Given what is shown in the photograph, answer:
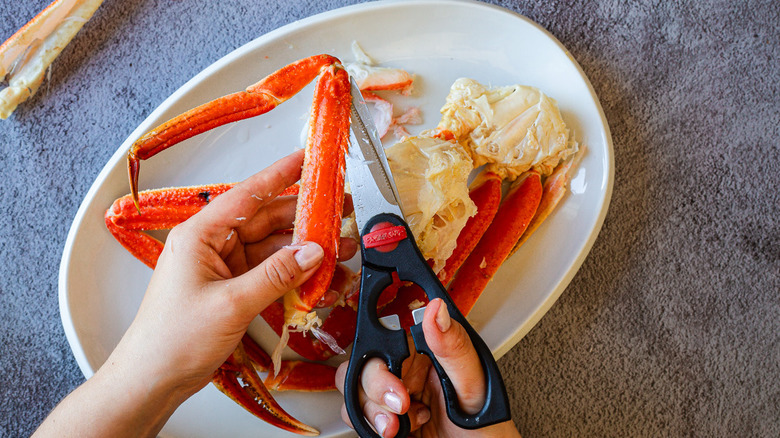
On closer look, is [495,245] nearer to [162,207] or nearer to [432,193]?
[432,193]

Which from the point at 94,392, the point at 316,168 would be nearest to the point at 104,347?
the point at 94,392

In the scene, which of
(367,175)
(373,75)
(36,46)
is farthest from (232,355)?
(36,46)

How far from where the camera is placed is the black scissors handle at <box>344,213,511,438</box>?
30.3 inches

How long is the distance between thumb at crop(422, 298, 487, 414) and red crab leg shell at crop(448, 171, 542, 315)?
0.31 meters

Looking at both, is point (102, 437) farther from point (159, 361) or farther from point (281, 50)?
point (281, 50)

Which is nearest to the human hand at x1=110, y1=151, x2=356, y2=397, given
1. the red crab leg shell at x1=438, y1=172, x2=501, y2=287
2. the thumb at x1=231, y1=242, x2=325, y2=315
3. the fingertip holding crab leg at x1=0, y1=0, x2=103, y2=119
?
the thumb at x1=231, y1=242, x2=325, y2=315

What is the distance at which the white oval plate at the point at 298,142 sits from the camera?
44.2 inches

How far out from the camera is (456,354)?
0.75 m

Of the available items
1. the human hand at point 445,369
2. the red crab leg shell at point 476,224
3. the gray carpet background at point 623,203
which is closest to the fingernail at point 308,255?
the human hand at point 445,369

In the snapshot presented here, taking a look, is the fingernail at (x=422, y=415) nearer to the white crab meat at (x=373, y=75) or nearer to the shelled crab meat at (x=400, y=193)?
the shelled crab meat at (x=400, y=193)

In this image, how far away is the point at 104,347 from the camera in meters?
1.13

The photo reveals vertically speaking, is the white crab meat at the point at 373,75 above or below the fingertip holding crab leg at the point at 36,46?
below

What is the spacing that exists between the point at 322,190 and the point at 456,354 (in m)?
0.37

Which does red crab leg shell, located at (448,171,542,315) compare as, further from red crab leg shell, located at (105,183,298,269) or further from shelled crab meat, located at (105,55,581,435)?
red crab leg shell, located at (105,183,298,269)
